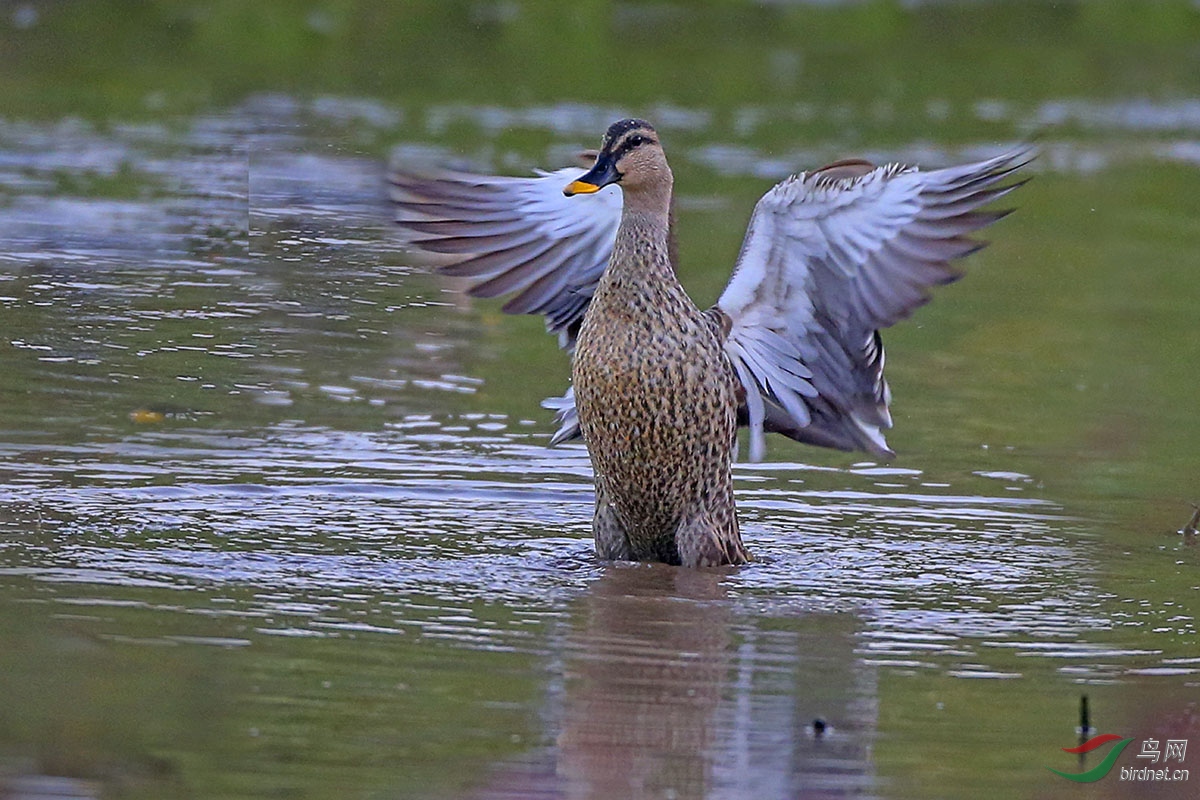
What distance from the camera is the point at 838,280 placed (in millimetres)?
6535

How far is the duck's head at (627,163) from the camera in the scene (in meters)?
6.52

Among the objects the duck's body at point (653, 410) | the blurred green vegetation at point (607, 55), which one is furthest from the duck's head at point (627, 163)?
the blurred green vegetation at point (607, 55)

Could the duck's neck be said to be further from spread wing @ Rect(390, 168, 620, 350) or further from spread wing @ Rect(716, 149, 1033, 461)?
spread wing @ Rect(390, 168, 620, 350)

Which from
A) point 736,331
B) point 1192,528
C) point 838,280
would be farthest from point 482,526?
point 1192,528

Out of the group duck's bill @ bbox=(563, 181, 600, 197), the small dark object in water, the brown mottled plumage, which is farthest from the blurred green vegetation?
duck's bill @ bbox=(563, 181, 600, 197)

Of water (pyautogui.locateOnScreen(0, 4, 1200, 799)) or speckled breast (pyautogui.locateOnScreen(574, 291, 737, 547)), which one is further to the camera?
speckled breast (pyautogui.locateOnScreen(574, 291, 737, 547))

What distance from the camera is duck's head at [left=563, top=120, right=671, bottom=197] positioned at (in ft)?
21.4

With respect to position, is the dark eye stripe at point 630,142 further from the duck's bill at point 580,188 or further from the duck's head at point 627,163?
the duck's bill at point 580,188

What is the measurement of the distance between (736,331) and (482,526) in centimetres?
96

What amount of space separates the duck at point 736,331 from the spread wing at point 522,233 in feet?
0.81

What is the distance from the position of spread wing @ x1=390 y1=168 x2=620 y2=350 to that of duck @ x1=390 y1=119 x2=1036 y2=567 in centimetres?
25

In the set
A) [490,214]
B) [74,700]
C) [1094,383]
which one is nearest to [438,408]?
[490,214]

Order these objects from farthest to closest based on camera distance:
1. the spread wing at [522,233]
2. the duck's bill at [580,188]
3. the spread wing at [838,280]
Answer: the spread wing at [522,233], the duck's bill at [580,188], the spread wing at [838,280]

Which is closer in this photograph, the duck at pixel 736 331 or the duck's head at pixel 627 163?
the duck at pixel 736 331
